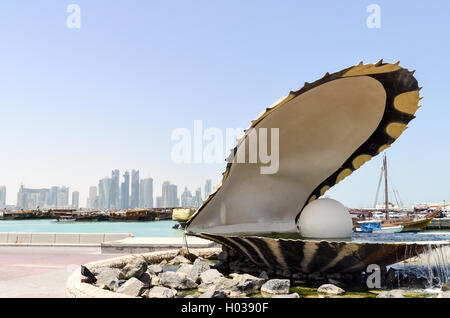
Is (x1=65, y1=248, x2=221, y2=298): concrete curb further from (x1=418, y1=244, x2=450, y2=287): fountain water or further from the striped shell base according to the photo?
(x1=418, y1=244, x2=450, y2=287): fountain water

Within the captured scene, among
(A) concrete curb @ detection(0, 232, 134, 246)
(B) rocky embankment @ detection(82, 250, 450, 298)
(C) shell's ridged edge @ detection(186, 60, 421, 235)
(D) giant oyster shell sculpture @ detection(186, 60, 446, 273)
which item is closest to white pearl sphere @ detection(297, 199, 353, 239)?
(D) giant oyster shell sculpture @ detection(186, 60, 446, 273)

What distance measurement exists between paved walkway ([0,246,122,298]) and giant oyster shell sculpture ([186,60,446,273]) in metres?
3.34

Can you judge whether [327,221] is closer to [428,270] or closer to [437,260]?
[428,270]

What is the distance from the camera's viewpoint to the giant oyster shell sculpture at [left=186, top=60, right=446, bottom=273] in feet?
20.2

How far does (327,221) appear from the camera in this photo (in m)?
7.44

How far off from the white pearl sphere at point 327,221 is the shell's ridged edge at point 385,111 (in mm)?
1523

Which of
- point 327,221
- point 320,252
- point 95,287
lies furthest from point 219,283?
point 327,221

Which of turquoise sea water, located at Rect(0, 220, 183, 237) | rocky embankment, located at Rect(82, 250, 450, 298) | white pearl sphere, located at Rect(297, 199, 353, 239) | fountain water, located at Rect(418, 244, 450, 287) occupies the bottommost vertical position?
turquoise sea water, located at Rect(0, 220, 183, 237)

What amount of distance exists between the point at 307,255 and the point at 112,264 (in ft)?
14.6

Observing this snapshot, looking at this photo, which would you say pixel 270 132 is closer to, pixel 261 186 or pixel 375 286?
pixel 261 186

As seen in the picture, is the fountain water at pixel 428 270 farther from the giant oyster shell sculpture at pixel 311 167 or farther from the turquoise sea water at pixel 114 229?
the turquoise sea water at pixel 114 229

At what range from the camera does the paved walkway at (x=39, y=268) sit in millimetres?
7325

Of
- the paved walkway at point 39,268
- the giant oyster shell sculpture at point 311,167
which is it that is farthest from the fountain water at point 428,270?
the paved walkway at point 39,268
